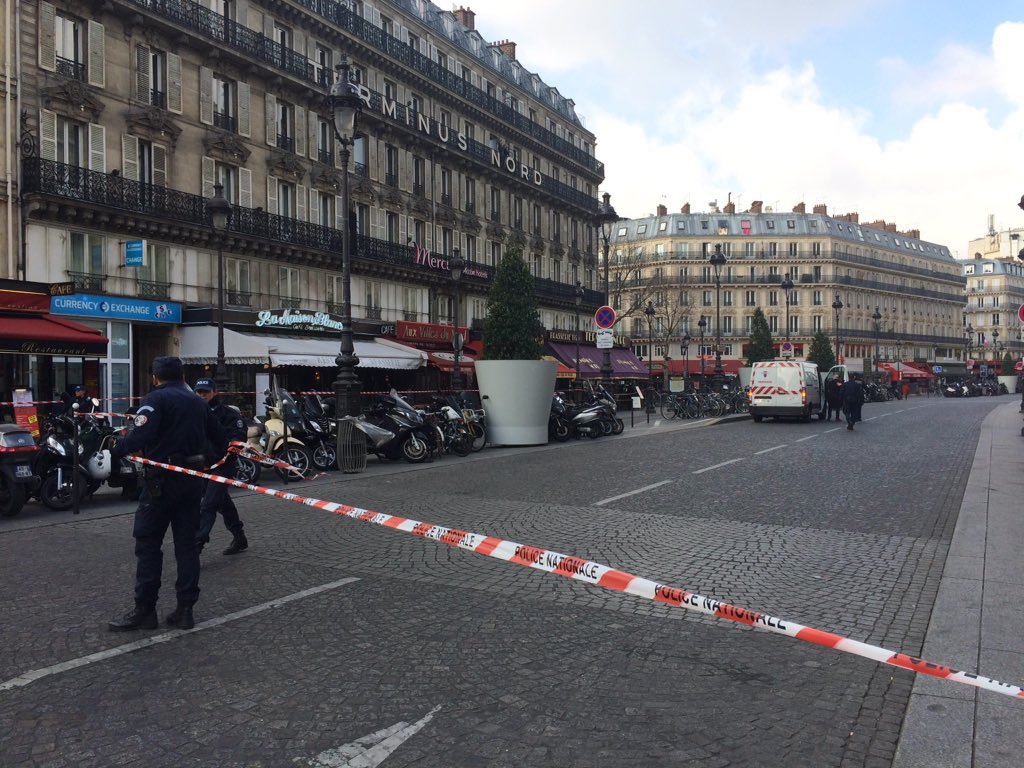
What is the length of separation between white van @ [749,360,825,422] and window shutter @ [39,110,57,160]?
70.1ft

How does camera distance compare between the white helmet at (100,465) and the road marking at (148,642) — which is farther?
the white helmet at (100,465)

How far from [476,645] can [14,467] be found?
23.7ft

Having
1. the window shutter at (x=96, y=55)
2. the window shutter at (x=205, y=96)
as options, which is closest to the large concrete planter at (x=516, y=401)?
the window shutter at (x=96, y=55)

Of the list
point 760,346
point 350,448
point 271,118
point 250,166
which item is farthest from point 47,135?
point 760,346

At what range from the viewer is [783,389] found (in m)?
27.4

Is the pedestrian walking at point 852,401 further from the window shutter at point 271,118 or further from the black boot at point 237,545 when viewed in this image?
the window shutter at point 271,118

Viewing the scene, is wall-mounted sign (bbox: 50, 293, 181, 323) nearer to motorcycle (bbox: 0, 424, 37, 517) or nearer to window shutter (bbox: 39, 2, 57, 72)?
window shutter (bbox: 39, 2, 57, 72)

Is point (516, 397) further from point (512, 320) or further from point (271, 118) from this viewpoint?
point (271, 118)

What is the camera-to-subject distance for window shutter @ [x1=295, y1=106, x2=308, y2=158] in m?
30.6

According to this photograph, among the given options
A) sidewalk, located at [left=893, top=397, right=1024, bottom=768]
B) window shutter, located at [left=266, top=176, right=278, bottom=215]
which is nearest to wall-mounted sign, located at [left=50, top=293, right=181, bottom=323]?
window shutter, located at [left=266, top=176, right=278, bottom=215]

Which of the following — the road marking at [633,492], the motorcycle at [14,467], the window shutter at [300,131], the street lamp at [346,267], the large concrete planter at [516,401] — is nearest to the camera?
the motorcycle at [14,467]

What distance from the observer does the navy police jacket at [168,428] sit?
5.11m

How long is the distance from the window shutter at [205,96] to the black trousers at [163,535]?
24.5m

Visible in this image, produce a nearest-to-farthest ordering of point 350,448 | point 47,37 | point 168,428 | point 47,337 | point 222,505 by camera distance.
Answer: point 168,428 → point 222,505 → point 350,448 → point 47,337 → point 47,37
